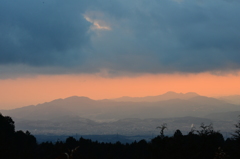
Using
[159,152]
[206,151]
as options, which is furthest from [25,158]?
[206,151]

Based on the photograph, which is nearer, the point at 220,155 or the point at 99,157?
the point at 220,155

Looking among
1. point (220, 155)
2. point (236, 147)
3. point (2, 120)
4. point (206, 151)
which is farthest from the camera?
point (2, 120)

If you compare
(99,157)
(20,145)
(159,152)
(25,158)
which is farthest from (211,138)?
(20,145)

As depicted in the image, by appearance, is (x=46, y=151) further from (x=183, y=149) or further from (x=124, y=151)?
(x=183, y=149)

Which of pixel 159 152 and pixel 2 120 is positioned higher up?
pixel 2 120

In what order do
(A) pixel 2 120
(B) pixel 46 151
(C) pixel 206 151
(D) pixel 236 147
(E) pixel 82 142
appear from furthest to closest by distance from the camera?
(E) pixel 82 142 → (A) pixel 2 120 → (B) pixel 46 151 → (C) pixel 206 151 → (D) pixel 236 147

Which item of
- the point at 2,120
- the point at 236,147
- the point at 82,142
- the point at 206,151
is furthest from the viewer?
the point at 82,142

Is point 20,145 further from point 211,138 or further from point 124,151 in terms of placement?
point 211,138

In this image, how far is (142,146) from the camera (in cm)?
8919

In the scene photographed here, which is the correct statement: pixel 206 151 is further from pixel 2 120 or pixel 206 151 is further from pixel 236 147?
pixel 2 120

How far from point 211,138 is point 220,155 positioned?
25892 millimetres

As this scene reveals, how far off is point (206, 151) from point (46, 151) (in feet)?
128

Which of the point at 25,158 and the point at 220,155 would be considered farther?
the point at 25,158

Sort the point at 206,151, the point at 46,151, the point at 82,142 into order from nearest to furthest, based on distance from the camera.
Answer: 1. the point at 206,151
2. the point at 46,151
3. the point at 82,142
